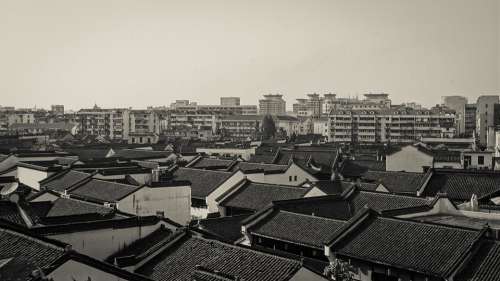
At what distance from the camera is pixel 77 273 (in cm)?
1627

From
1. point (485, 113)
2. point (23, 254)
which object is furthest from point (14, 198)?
point (485, 113)

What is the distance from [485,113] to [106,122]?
96.4 m

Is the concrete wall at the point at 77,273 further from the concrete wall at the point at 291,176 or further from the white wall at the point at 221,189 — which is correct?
the concrete wall at the point at 291,176

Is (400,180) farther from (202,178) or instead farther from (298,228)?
(298,228)

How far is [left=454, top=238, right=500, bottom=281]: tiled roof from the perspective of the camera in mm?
22016

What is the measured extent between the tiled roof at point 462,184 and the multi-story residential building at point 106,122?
107992mm

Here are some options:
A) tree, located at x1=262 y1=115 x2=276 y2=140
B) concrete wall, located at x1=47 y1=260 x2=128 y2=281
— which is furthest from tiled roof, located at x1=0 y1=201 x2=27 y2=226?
tree, located at x1=262 y1=115 x2=276 y2=140

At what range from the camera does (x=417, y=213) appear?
110 feet

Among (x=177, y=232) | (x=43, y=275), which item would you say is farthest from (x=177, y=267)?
(x=43, y=275)

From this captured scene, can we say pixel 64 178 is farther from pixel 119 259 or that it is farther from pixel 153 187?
pixel 119 259

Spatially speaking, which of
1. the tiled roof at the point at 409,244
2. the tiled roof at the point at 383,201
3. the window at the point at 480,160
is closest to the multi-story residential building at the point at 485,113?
the window at the point at 480,160

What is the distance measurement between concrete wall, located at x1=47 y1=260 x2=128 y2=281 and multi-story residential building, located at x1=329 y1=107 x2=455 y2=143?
12191 centimetres

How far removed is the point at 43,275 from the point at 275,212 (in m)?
18.9

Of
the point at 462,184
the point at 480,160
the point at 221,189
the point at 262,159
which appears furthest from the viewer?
the point at 262,159
